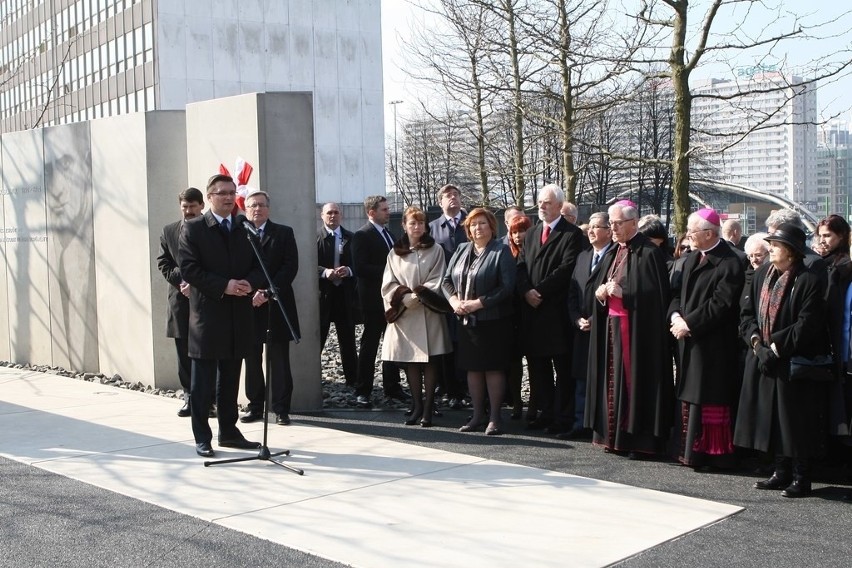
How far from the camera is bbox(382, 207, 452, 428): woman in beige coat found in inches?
377

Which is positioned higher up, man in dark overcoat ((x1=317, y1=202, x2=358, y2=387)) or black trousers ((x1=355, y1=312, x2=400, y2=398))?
man in dark overcoat ((x1=317, y1=202, x2=358, y2=387))

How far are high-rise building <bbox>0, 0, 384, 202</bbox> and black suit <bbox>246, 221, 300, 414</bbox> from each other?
50866 millimetres

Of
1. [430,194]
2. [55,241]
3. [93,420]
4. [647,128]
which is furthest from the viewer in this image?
[430,194]

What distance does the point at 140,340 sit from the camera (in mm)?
11961

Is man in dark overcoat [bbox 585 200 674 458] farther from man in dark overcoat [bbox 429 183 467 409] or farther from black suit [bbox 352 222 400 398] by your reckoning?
black suit [bbox 352 222 400 398]

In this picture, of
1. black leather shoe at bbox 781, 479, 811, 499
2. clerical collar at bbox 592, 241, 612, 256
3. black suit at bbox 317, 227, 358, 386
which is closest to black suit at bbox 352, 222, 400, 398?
black suit at bbox 317, 227, 358, 386

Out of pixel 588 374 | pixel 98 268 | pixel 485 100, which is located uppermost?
pixel 485 100

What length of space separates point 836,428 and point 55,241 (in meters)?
9.83

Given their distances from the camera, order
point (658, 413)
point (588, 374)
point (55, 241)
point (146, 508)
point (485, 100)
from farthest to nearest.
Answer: point (485, 100), point (55, 241), point (588, 374), point (658, 413), point (146, 508)

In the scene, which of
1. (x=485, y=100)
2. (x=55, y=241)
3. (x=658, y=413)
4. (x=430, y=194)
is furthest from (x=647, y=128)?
(x=658, y=413)

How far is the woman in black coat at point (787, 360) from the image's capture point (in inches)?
274

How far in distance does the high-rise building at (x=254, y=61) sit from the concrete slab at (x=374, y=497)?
5206 centimetres

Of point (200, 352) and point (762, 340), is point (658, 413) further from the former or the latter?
point (200, 352)

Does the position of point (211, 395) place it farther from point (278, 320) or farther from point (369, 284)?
point (369, 284)
